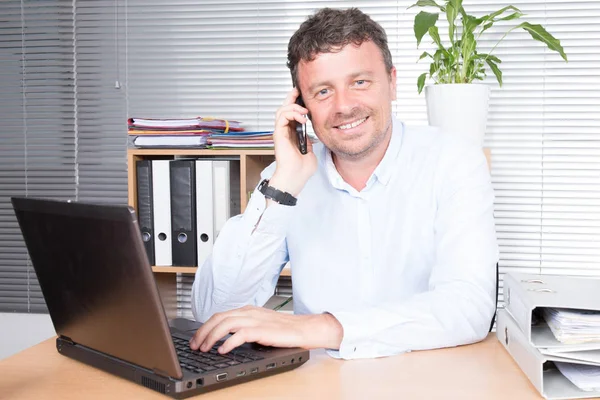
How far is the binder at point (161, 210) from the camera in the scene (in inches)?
104

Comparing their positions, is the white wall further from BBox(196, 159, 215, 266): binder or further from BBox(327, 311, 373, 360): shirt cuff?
BBox(327, 311, 373, 360): shirt cuff

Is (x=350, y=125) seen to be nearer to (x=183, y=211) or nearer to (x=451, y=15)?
(x=451, y=15)

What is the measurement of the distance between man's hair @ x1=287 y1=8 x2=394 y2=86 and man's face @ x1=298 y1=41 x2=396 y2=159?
0.6 inches

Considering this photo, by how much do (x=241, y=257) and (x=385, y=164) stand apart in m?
0.41

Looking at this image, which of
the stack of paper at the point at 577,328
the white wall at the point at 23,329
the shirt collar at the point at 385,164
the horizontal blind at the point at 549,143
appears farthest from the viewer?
the white wall at the point at 23,329

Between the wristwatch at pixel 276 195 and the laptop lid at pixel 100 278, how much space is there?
56 centimetres

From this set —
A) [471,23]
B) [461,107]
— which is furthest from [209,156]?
[471,23]

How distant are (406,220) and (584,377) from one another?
2.29ft

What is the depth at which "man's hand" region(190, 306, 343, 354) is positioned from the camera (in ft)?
3.75

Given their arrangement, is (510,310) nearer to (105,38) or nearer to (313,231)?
(313,231)

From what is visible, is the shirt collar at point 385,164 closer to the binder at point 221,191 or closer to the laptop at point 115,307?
the laptop at point 115,307

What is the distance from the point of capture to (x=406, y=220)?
165cm

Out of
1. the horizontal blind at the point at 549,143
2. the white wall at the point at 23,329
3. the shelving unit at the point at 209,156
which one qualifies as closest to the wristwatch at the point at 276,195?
the shelving unit at the point at 209,156

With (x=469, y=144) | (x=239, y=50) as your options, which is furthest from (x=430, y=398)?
(x=239, y=50)
